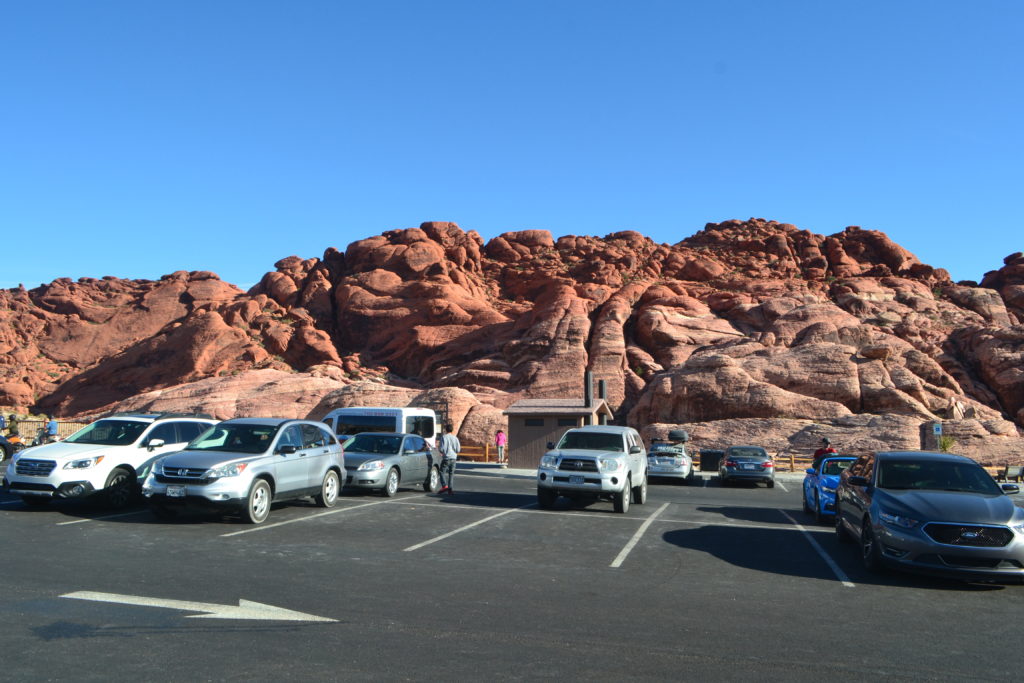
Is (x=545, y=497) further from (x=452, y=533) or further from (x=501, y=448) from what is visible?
(x=501, y=448)

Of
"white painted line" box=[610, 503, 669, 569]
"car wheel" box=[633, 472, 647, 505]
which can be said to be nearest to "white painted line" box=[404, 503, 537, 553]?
"white painted line" box=[610, 503, 669, 569]

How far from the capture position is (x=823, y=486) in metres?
14.3

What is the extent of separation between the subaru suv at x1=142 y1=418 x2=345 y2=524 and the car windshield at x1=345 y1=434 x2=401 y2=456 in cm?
279

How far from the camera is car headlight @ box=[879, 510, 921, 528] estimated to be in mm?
8680

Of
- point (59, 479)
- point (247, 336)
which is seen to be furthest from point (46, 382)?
point (59, 479)

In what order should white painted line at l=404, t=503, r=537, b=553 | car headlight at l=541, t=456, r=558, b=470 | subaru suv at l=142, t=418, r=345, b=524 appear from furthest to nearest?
car headlight at l=541, t=456, r=558, b=470 < subaru suv at l=142, t=418, r=345, b=524 < white painted line at l=404, t=503, r=537, b=553

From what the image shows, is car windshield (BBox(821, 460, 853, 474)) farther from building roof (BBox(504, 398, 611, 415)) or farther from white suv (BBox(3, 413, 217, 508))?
building roof (BBox(504, 398, 611, 415))

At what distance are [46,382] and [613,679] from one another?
266 feet

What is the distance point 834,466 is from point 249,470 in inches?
439

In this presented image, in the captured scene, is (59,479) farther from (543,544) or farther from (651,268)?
(651,268)

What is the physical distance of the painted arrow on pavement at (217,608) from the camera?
6.57 metres

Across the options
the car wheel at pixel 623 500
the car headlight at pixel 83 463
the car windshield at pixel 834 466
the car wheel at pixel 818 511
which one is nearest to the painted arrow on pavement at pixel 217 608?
the car headlight at pixel 83 463

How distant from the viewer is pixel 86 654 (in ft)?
17.9

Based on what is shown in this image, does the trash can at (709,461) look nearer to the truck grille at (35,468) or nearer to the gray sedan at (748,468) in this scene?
the gray sedan at (748,468)
